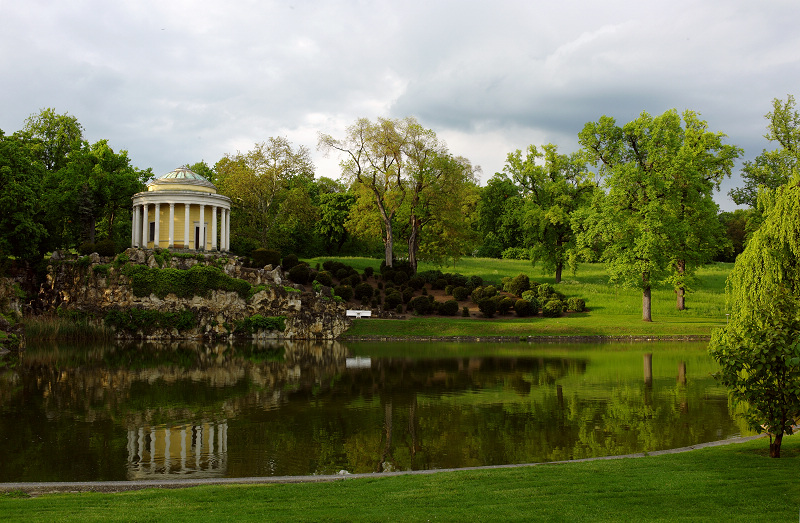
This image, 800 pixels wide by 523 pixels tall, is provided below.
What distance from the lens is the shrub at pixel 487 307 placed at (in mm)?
45250

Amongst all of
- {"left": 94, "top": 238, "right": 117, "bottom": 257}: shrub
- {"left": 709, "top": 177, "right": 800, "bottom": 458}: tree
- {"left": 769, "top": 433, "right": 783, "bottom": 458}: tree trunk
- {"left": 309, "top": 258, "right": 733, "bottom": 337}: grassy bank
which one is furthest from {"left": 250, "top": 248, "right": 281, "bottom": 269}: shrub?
{"left": 769, "top": 433, "right": 783, "bottom": 458}: tree trunk

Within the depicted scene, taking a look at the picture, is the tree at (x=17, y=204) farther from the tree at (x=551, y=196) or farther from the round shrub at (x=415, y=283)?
the tree at (x=551, y=196)

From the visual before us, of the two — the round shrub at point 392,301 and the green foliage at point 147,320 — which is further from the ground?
the round shrub at point 392,301

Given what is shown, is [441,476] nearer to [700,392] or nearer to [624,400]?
[624,400]

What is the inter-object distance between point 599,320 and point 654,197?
30.4 ft

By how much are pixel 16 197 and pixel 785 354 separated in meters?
43.2

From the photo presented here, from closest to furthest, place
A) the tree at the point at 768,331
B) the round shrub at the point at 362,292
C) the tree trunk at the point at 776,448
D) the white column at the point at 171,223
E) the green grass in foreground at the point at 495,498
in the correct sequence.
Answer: the green grass in foreground at the point at 495,498 → the tree at the point at 768,331 → the tree trunk at the point at 776,448 → the round shrub at the point at 362,292 → the white column at the point at 171,223

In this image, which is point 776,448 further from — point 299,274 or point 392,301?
point 299,274

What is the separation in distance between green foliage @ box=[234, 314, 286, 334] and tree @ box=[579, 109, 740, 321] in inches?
909

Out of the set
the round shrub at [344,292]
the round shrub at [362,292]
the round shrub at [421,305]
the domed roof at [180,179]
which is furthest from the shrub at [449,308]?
the domed roof at [180,179]

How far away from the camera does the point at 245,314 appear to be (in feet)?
135

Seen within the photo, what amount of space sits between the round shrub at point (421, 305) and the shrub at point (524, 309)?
6600 mm

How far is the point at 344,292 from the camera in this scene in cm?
4650

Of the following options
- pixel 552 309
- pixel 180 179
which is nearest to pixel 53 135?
pixel 180 179
